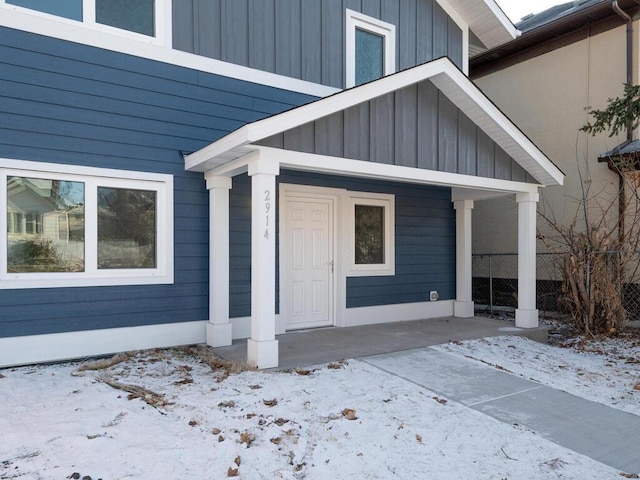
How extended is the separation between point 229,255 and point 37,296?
225cm

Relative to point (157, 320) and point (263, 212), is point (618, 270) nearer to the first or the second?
point (263, 212)

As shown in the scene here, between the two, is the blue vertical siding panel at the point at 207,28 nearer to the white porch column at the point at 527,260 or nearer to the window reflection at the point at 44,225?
the window reflection at the point at 44,225

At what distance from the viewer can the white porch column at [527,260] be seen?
7.26m

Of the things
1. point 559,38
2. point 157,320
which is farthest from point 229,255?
point 559,38

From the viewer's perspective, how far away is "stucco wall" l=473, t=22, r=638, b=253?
8.68m

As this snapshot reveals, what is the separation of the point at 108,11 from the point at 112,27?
19cm

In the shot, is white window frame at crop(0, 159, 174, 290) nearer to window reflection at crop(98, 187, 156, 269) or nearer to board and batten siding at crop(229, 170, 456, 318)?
window reflection at crop(98, 187, 156, 269)

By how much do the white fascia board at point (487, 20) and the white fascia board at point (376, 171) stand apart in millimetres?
3304

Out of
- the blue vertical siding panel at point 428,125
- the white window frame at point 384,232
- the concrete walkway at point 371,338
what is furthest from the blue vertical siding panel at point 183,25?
the concrete walkway at point 371,338

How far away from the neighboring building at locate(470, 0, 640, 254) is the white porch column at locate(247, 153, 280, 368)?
6764 millimetres

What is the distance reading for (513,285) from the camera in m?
10.2

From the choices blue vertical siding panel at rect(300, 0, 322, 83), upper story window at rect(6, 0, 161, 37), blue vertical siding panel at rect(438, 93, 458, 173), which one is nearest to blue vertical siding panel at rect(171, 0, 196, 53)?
upper story window at rect(6, 0, 161, 37)

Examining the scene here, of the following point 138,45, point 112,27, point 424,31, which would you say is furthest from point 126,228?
point 424,31

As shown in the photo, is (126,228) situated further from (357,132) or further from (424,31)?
(424,31)
